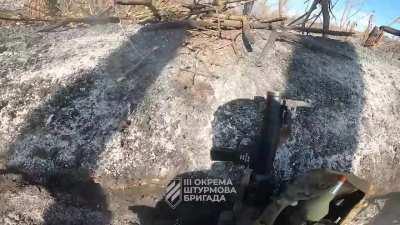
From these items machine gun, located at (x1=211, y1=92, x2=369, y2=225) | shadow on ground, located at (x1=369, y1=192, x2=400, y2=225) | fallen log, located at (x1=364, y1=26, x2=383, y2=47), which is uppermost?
fallen log, located at (x1=364, y1=26, x2=383, y2=47)

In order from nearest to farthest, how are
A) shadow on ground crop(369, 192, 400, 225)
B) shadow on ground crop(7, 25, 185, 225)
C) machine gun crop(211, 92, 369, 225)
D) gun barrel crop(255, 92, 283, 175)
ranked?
machine gun crop(211, 92, 369, 225) → shadow on ground crop(7, 25, 185, 225) → gun barrel crop(255, 92, 283, 175) → shadow on ground crop(369, 192, 400, 225)

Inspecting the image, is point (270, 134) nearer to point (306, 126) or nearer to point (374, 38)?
point (306, 126)

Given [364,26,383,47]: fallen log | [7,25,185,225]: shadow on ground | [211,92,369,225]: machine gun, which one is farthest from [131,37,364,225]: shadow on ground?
[364,26,383,47]: fallen log

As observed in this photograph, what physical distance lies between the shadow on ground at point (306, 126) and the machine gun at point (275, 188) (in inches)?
5.0

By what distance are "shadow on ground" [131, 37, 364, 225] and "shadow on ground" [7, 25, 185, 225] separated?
19.3 inches

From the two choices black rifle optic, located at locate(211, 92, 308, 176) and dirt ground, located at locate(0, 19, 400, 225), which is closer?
dirt ground, located at locate(0, 19, 400, 225)

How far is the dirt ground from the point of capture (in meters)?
3.50

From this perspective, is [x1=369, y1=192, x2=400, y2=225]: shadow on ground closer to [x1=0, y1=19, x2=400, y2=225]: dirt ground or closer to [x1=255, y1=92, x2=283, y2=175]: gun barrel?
[x1=0, y1=19, x2=400, y2=225]: dirt ground

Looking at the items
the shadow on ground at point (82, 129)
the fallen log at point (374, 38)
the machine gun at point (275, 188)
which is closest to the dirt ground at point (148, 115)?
the shadow on ground at point (82, 129)

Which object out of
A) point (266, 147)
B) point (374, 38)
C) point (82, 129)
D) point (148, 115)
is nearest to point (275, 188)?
point (266, 147)

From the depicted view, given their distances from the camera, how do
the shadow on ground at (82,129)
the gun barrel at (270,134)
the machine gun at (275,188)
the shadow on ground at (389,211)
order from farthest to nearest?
the shadow on ground at (389,211)
the gun barrel at (270,134)
the shadow on ground at (82,129)
the machine gun at (275,188)

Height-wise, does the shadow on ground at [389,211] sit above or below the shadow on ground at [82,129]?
below

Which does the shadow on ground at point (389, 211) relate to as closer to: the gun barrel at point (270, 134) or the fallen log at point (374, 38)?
the gun barrel at point (270, 134)

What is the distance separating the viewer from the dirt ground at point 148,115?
138 inches
